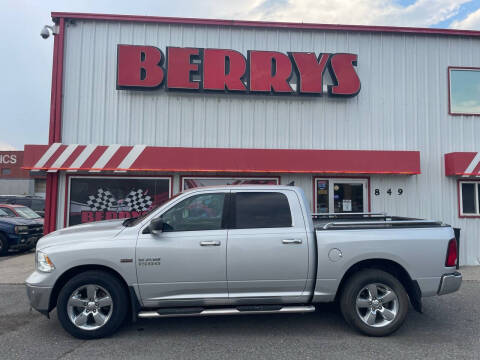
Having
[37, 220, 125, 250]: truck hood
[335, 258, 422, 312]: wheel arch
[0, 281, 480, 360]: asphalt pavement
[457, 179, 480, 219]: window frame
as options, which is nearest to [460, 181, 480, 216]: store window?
[457, 179, 480, 219]: window frame

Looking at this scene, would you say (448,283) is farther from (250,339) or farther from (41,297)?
(41,297)

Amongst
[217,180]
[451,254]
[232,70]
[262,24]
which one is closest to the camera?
[451,254]

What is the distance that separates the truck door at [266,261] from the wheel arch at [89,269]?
48.3 inches

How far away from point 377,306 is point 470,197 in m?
7.15

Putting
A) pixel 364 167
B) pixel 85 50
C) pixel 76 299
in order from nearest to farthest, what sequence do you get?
pixel 76 299 < pixel 364 167 < pixel 85 50

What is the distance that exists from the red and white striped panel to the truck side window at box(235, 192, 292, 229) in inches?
189

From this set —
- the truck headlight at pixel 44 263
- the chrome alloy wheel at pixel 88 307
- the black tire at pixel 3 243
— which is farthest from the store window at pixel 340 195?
the black tire at pixel 3 243

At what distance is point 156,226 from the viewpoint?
4.38 meters

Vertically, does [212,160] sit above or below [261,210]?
above

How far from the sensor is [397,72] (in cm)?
1016

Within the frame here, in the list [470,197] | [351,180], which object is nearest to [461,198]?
[470,197]

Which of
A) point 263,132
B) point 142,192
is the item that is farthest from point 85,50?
point 263,132

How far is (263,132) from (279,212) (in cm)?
527

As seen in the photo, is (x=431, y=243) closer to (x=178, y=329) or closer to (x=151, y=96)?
(x=178, y=329)
